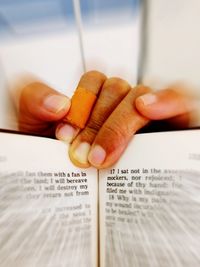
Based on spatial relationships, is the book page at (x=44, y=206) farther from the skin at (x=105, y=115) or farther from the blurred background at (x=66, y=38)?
the blurred background at (x=66, y=38)

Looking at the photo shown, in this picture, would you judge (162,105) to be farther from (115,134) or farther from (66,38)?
(66,38)

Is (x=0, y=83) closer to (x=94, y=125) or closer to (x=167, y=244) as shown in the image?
(x=94, y=125)

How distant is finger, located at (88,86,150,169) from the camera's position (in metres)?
0.31

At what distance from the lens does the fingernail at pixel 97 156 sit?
1.01ft

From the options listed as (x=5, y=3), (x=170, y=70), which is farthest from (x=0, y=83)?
(x=170, y=70)

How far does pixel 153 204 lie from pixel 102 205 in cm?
5

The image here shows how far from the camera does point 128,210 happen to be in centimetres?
31

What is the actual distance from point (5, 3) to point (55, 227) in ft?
0.93

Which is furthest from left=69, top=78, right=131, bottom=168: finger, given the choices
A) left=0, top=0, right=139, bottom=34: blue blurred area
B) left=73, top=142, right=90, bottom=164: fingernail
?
left=0, top=0, right=139, bottom=34: blue blurred area

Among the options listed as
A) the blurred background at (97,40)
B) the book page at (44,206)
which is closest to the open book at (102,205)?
the book page at (44,206)

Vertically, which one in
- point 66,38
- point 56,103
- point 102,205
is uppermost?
point 66,38

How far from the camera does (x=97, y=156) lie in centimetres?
31

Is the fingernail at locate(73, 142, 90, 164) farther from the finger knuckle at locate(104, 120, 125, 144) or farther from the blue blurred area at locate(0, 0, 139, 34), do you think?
the blue blurred area at locate(0, 0, 139, 34)

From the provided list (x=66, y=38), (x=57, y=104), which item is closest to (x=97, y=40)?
(x=66, y=38)
